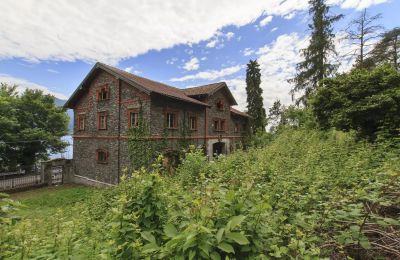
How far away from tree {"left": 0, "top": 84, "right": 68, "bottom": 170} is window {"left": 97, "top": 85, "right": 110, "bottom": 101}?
1064 cm

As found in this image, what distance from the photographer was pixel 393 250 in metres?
2.41

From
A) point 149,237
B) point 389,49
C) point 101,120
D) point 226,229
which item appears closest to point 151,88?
point 101,120

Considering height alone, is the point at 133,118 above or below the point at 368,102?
above

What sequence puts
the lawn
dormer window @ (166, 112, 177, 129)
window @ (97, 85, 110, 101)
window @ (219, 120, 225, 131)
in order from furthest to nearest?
window @ (219, 120, 225, 131) → window @ (97, 85, 110, 101) → dormer window @ (166, 112, 177, 129) → the lawn

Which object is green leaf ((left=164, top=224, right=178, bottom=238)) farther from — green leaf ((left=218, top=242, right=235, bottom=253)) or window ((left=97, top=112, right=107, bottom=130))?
window ((left=97, top=112, right=107, bottom=130))

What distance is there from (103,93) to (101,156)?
5406 mm

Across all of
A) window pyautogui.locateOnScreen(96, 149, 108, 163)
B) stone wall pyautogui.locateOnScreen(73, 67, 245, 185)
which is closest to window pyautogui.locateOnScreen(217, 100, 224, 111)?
stone wall pyautogui.locateOnScreen(73, 67, 245, 185)

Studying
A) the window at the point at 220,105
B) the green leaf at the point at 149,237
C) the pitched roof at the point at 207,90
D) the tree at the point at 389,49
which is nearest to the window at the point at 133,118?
the pitched roof at the point at 207,90

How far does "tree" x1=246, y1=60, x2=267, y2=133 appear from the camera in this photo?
30000 mm

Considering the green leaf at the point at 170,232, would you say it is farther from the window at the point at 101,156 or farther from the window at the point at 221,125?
the window at the point at 221,125

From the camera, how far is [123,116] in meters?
18.1

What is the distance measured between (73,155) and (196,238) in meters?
24.1

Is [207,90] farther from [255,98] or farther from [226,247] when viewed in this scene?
[226,247]

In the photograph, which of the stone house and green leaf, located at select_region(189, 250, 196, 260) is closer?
green leaf, located at select_region(189, 250, 196, 260)
